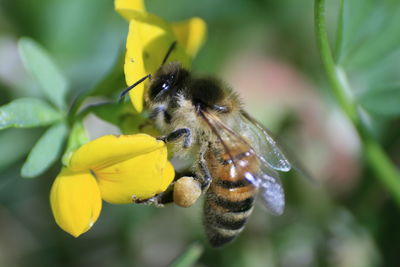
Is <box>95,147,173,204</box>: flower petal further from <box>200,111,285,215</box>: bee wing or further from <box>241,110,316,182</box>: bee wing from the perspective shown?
<box>241,110,316,182</box>: bee wing

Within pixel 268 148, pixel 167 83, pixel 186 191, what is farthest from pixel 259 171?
pixel 167 83

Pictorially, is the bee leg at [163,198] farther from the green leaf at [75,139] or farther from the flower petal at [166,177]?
the green leaf at [75,139]

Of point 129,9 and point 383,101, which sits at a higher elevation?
point 129,9

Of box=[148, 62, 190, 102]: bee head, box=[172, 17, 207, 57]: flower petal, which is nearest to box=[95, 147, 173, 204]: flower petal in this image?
box=[148, 62, 190, 102]: bee head

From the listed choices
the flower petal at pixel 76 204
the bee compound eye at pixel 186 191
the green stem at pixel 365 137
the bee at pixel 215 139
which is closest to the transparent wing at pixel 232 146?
the bee at pixel 215 139

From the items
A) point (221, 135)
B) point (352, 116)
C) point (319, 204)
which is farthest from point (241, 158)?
point (319, 204)

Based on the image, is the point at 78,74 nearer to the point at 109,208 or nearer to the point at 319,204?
the point at 109,208

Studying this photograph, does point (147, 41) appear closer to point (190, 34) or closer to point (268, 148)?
point (190, 34)
